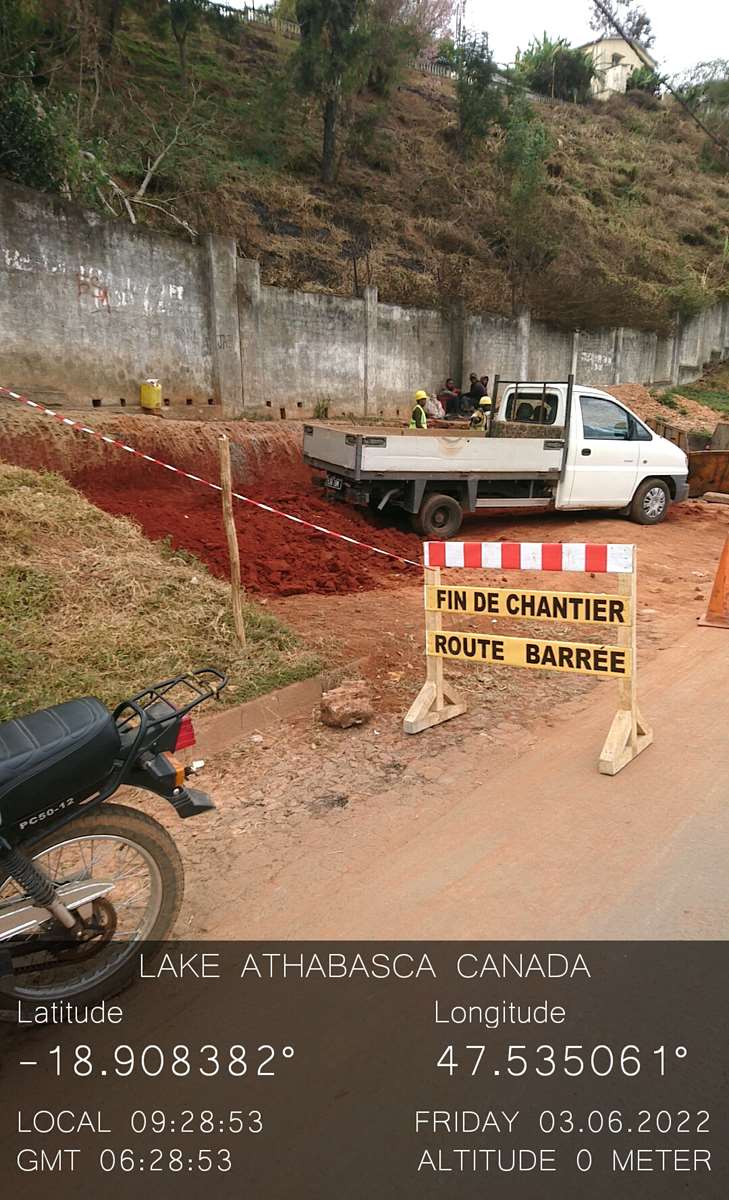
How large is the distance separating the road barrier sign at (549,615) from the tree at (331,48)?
24059 mm

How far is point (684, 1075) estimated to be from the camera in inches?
88.0

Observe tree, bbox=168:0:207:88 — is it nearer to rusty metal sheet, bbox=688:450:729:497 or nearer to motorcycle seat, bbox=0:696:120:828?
rusty metal sheet, bbox=688:450:729:497

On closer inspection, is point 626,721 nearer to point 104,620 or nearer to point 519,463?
point 104,620

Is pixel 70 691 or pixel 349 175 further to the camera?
pixel 349 175

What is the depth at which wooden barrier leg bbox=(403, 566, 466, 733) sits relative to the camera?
489 cm

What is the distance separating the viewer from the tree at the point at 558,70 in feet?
141

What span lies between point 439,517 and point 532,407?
7.69 ft

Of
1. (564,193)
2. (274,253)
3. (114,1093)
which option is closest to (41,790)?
(114,1093)

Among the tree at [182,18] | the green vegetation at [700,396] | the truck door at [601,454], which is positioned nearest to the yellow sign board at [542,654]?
the truck door at [601,454]

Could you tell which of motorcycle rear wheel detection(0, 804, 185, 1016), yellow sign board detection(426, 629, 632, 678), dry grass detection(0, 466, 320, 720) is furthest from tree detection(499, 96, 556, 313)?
motorcycle rear wheel detection(0, 804, 185, 1016)

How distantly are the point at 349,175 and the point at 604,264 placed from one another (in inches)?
377

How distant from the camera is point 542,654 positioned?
14.6ft

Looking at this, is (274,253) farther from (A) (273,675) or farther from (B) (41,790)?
(B) (41,790)

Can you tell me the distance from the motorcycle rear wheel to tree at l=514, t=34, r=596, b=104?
51152 mm
